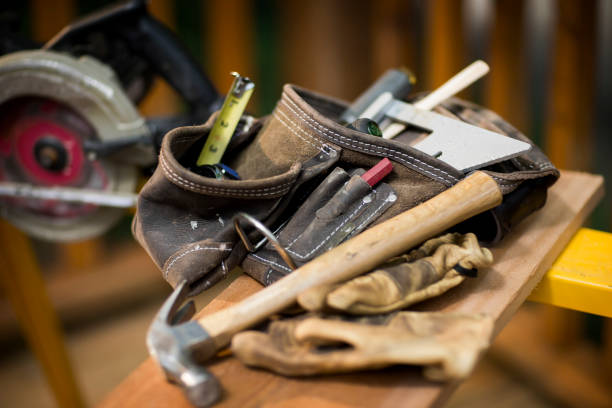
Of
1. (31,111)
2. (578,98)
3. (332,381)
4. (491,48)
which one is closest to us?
(332,381)

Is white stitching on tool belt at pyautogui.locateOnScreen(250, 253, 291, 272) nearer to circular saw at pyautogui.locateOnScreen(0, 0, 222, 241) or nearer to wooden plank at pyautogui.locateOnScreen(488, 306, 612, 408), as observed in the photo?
circular saw at pyautogui.locateOnScreen(0, 0, 222, 241)

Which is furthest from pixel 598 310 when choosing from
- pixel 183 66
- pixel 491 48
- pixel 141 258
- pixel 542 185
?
pixel 141 258

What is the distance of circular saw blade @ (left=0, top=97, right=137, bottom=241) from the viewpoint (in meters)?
1.31

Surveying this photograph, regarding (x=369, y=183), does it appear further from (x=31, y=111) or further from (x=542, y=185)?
(x=31, y=111)

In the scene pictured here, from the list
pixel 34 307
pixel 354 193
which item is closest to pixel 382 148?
pixel 354 193

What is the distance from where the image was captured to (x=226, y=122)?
101 centimetres

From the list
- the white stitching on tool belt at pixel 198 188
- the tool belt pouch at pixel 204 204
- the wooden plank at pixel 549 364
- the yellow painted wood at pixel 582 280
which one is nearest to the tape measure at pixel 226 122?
the tool belt pouch at pixel 204 204

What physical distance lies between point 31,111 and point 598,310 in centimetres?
125

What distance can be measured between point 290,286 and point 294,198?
22 centimetres

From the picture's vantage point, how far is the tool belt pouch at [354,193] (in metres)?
0.87

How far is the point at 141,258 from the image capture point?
262 cm

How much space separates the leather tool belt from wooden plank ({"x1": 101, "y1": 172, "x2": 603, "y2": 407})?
0.17ft

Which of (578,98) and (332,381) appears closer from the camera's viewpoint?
(332,381)

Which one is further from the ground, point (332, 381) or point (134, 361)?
point (332, 381)
